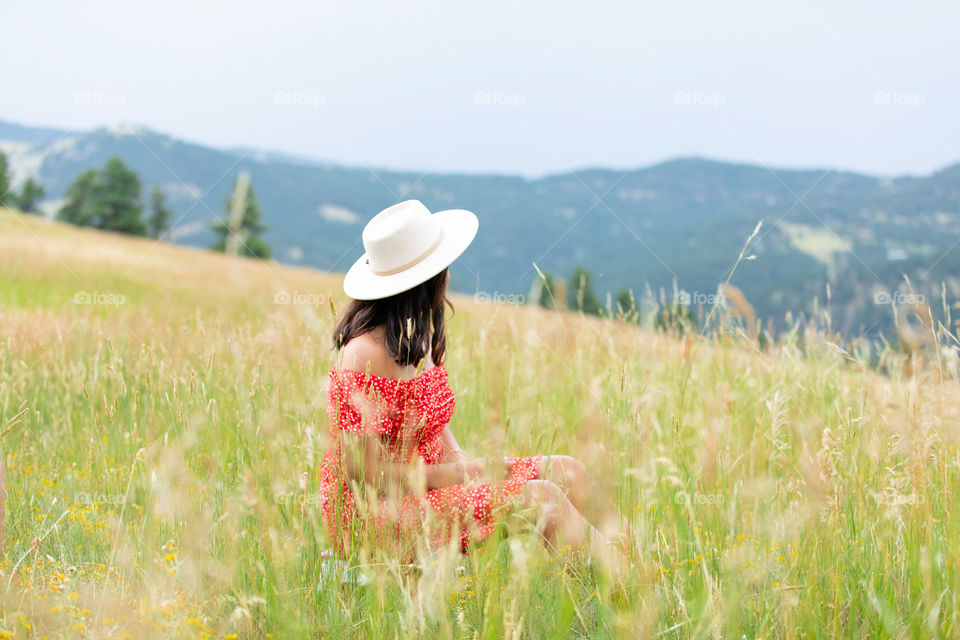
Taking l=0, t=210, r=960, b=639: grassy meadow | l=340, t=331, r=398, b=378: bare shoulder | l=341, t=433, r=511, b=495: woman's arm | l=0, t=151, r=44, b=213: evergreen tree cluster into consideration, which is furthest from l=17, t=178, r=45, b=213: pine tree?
l=341, t=433, r=511, b=495: woman's arm

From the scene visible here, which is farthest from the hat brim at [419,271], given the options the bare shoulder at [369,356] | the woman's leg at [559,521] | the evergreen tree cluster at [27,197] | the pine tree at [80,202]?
the evergreen tree cluster at [27,197]

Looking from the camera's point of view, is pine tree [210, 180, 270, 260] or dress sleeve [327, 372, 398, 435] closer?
dress sleeve [327, 372, 398, 435]

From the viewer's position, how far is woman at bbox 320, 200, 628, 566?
249 cm

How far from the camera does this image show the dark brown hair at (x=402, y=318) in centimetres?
277

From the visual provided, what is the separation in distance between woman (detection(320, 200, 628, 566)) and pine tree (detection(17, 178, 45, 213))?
86238 mm

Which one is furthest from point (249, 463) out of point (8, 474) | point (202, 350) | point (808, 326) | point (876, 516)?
point (808, 326)

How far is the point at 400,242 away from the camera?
289cm

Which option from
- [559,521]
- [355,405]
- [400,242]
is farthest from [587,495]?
[400,242]

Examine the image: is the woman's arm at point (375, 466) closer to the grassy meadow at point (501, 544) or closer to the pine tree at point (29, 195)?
the grassy meadow at point (501, 544)

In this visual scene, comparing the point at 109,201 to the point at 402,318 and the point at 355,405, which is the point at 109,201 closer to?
the point at 402,318

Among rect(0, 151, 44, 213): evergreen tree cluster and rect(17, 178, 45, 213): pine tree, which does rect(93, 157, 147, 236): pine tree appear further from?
rect(17, 178, 45, 213): pine tree

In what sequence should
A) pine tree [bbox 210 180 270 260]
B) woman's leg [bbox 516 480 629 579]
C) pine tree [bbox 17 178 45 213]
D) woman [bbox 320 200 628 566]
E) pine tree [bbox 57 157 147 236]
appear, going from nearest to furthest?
1. woman's leg [bbox 516 480 629 579]
2. woman [bbox 320 200 628 566]
3. pine tree [bbox 210 180 270 260]
4. pine tree [bbox 57 157 147 236]
5. pine tree [bbox 17 178 45 213]

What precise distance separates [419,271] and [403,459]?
0.69 meters

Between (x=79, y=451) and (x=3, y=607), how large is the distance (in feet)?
6.17
